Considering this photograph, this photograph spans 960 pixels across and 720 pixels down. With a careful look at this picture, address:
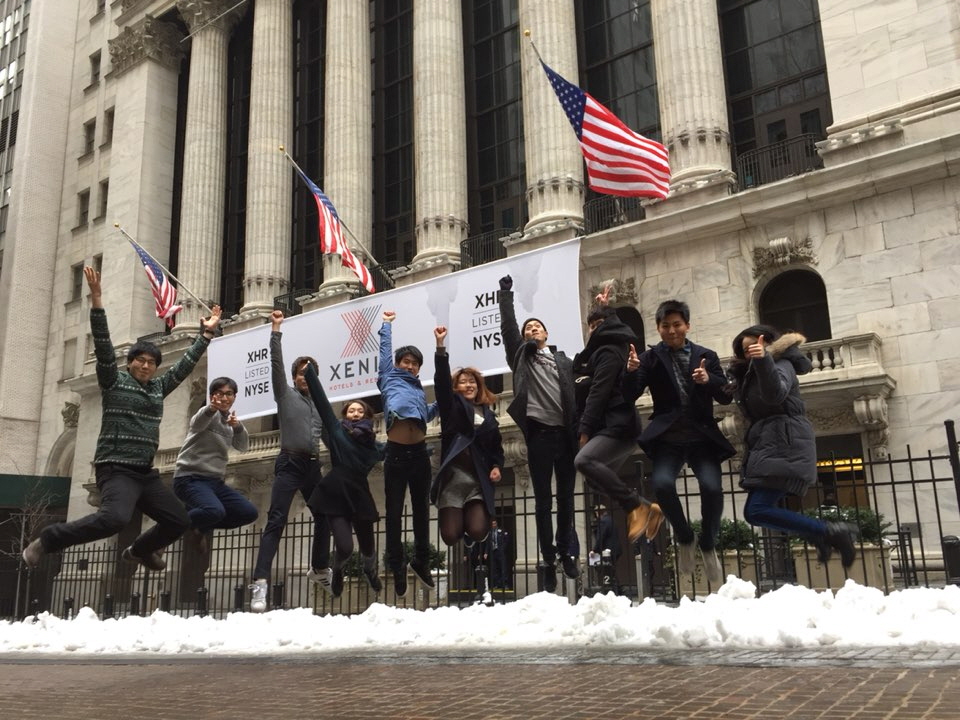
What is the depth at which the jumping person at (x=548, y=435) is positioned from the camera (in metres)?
7.85

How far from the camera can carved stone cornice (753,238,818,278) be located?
65.4ft

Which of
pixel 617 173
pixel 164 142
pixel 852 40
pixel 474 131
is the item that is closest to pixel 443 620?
pixel 617 173

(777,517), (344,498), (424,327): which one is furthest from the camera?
(424,327)

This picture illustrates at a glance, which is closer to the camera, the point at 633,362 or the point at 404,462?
the point at 633,362

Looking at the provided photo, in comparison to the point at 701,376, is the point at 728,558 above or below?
below

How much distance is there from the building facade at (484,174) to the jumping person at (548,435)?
11.6 m

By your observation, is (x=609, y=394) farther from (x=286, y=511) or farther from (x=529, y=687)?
(x=286, y=511)

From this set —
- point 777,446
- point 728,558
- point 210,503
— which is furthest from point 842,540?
point 728,558

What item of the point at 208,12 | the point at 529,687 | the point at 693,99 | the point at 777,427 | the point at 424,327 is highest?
the point at 208,12

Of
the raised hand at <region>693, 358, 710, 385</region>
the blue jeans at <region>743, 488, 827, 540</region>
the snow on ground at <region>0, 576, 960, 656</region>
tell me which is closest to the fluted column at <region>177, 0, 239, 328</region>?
the snow on ground at <region>0, 576, 960, 656</region>

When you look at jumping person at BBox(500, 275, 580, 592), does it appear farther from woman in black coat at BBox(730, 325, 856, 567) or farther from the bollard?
the bollard

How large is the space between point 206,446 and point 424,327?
1398 centimetres

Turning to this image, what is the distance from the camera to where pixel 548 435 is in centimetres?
789

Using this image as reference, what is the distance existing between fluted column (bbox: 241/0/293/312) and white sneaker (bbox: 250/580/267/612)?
2314cm
